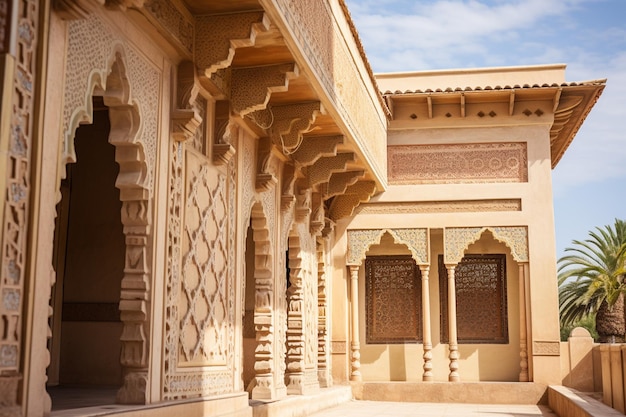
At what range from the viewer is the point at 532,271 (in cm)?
1291

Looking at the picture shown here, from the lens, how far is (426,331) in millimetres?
13305

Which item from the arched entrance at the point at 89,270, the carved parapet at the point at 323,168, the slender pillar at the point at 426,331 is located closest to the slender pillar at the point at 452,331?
the slender pillar at the point at 426,331

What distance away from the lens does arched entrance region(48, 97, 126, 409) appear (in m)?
8.45

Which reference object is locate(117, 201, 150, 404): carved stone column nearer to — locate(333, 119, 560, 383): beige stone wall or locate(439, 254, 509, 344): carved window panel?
locate(333, 119, 560, 383): beige stone wall

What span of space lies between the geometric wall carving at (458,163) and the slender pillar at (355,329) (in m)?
1.73

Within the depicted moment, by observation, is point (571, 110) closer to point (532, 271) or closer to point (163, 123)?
point (532, 271)

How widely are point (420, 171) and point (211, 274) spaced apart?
6.98 meters

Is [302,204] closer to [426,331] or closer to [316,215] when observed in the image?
[316,215]

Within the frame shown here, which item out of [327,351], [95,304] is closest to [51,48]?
[95,304]

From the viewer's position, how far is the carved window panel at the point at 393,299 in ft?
46.0

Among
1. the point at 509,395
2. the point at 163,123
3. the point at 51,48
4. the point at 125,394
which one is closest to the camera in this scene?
the point at 51,48

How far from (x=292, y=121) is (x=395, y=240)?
206 inches

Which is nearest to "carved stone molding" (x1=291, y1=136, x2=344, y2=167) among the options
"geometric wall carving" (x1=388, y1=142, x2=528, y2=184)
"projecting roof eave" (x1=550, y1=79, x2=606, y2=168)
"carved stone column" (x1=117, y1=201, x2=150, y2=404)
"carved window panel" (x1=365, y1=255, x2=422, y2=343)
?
"geometric wall carving" (x1=388, y1=142, x2=528, y2=184)

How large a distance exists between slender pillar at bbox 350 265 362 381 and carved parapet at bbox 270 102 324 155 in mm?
4953
